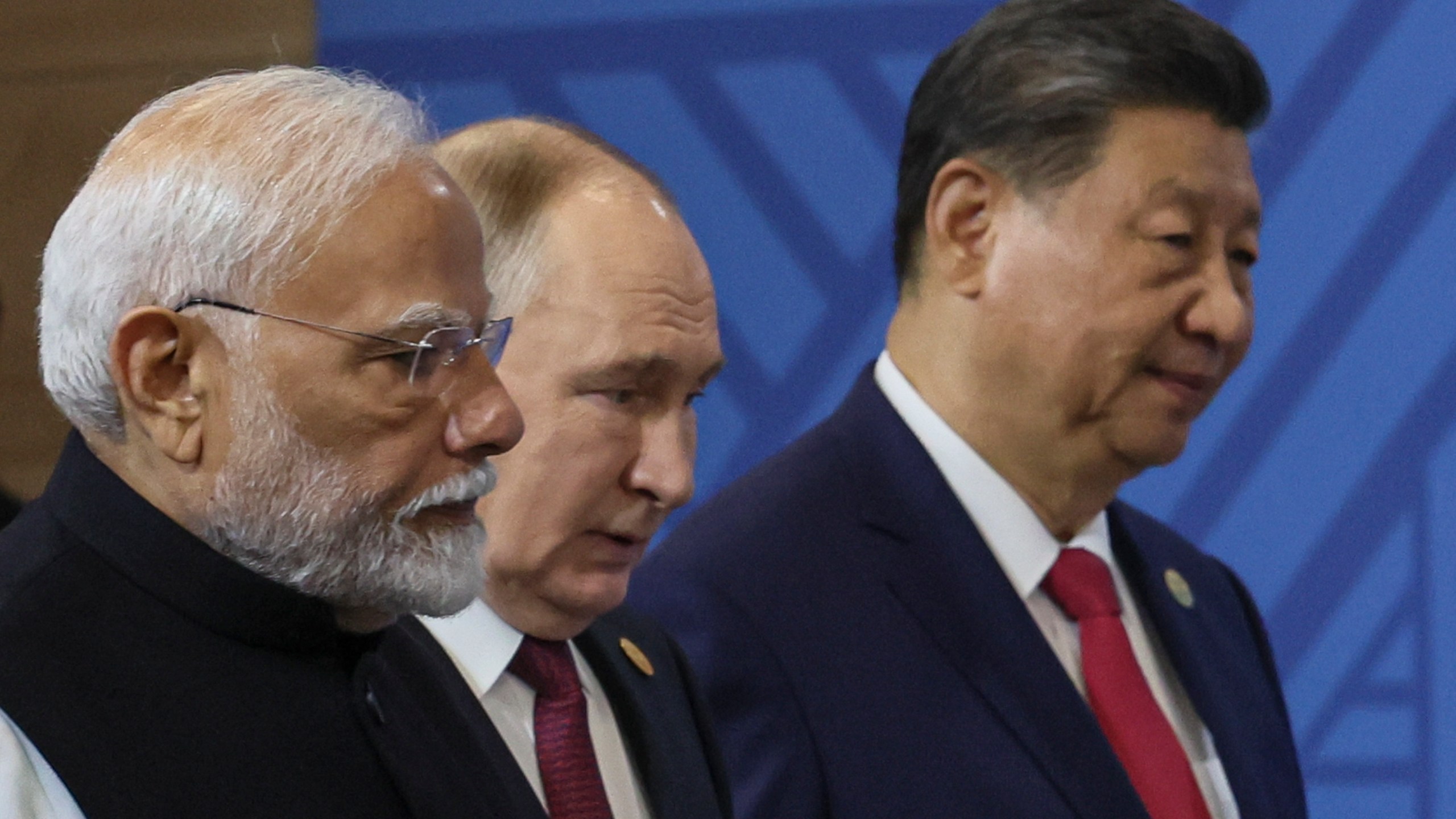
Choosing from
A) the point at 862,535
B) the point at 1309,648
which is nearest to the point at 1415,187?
the point at 1309,648

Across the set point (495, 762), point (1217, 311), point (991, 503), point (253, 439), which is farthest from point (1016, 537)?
point (253, 439)

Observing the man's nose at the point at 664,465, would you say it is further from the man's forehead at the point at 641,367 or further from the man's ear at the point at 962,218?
the man's ear at the point at 962,218

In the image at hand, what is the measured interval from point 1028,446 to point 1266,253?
3.86 feet

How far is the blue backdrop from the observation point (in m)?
2.97

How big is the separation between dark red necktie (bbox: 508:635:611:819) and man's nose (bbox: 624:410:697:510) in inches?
6.4

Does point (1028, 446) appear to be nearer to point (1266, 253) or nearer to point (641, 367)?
point (641, 367)

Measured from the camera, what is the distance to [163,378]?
4.17ft

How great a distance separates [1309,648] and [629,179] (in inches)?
68.8

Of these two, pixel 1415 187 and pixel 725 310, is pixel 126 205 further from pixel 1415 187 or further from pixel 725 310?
pixel 1415 187

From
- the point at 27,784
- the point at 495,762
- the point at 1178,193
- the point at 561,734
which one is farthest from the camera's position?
the point at 1178,193

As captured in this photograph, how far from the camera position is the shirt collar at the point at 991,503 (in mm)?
2047

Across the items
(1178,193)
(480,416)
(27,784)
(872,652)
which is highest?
(1178,193)

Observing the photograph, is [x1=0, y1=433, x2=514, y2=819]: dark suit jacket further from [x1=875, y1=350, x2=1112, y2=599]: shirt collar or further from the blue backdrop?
the blue backdrop

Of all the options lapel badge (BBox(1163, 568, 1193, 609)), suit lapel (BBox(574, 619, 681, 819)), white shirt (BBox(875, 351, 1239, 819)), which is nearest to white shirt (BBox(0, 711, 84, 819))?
suit lapel (BBox(574, 619, 681, 819))
